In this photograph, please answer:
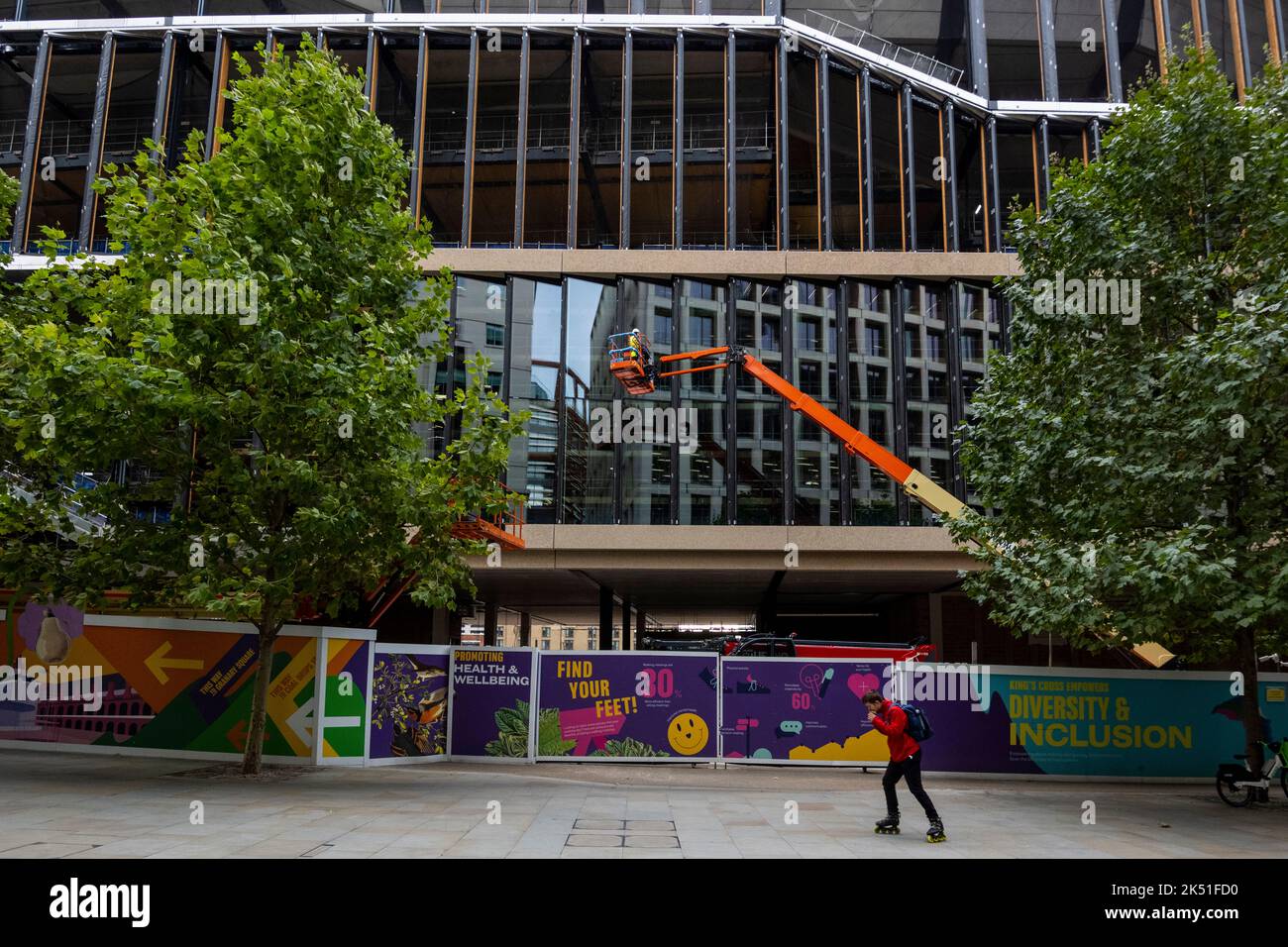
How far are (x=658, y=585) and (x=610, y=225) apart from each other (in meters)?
14.5

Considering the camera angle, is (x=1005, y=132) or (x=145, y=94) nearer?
(x=1005, y=132)

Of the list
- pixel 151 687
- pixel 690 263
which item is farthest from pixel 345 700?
pixel 690 263

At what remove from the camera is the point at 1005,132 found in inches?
1340

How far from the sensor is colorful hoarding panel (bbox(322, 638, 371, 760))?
1733 cm

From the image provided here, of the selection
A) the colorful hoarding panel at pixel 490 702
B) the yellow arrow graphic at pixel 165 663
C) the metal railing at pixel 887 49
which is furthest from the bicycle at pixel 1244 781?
the metal railing at pixel 887 49

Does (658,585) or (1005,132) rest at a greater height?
(1005,132)

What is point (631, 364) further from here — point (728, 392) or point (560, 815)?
point (560, 815)

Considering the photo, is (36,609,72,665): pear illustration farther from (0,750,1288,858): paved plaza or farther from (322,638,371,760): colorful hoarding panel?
(322,638,371,760): colorful hoarding panel

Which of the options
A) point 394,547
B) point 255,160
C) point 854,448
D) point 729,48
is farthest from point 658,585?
point 255,160

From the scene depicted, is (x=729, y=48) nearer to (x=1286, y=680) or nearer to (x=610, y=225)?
(x=610, y=225)

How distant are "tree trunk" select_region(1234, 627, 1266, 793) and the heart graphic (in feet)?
20.6

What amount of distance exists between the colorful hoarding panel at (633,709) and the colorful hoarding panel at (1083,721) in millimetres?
4431

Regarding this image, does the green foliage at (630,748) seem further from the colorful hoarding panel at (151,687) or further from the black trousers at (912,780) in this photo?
the black trousers at (912,780)

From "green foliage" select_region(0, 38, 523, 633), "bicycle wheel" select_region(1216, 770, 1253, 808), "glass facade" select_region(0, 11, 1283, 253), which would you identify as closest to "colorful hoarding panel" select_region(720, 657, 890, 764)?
"bicycle wheel" select_region(1216, 770, 1253, 808)
